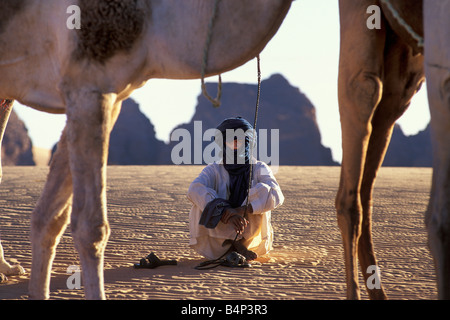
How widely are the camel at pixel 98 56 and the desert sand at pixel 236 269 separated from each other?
1.67 meters

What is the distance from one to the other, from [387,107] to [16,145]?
65.2m

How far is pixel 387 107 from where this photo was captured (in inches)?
149

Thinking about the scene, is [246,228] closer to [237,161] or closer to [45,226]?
[237,161]

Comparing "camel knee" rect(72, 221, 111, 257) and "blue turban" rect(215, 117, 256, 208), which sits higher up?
"blue turban" rect(215, 117, 256, 208)

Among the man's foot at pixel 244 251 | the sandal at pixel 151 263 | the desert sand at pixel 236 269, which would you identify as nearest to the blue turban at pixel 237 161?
the man's foot at pixel 244 251

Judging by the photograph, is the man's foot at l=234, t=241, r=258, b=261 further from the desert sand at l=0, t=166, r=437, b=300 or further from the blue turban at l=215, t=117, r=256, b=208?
the blue turban at l=215, t=117, r=256, b=208

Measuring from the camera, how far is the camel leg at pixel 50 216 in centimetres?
352

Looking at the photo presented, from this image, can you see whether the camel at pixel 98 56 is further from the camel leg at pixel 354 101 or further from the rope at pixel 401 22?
the camel leg at pixel 354 101

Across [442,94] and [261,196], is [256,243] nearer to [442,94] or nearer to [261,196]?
[261,196]

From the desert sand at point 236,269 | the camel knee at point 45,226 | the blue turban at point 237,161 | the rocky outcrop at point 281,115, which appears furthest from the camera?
the rocky outcrop at point 281,115

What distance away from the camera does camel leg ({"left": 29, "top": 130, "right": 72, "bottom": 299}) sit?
3.52 metres

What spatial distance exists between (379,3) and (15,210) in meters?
7.81

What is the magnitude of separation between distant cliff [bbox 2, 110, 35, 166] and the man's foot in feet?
198

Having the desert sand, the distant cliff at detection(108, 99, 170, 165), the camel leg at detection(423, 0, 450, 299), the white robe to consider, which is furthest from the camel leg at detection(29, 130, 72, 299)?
the distant cliff at detection(108, 99, 170, 165)
